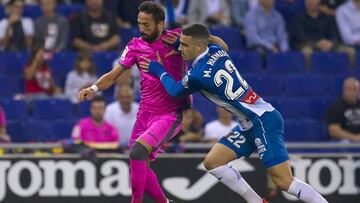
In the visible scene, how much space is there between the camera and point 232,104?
34.9 feet

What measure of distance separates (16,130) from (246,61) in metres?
3.49

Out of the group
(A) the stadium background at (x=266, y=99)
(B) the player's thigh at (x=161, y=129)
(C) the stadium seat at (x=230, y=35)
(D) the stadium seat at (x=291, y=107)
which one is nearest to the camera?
(B) the player's thigh at (x=161, y=129)

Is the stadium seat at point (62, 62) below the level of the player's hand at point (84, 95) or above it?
below

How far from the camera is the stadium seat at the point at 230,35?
1658cm

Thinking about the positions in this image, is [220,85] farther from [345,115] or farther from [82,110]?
[345,115]

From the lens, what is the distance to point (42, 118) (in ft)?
50.2

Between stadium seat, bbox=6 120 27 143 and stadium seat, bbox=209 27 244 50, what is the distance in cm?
321

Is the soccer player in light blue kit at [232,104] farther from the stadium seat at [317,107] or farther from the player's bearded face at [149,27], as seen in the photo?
the stadium seat at [317,107]

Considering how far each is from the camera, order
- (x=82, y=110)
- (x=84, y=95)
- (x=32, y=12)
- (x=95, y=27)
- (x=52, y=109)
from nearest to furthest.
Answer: (x=84, y=95) → (x=52, y=109) → (x=82, y=110) → (x=95, y=27) → (x=32, y=12)

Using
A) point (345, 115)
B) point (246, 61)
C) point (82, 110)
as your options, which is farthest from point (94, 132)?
point (345, 115)

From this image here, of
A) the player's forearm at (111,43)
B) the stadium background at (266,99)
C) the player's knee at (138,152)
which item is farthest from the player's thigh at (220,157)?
the player's forearm at (111,43)

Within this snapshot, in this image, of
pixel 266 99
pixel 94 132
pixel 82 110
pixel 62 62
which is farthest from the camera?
pixel 266 99

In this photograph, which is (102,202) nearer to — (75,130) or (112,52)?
(75,130)

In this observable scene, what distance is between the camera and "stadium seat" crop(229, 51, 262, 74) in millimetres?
16281
